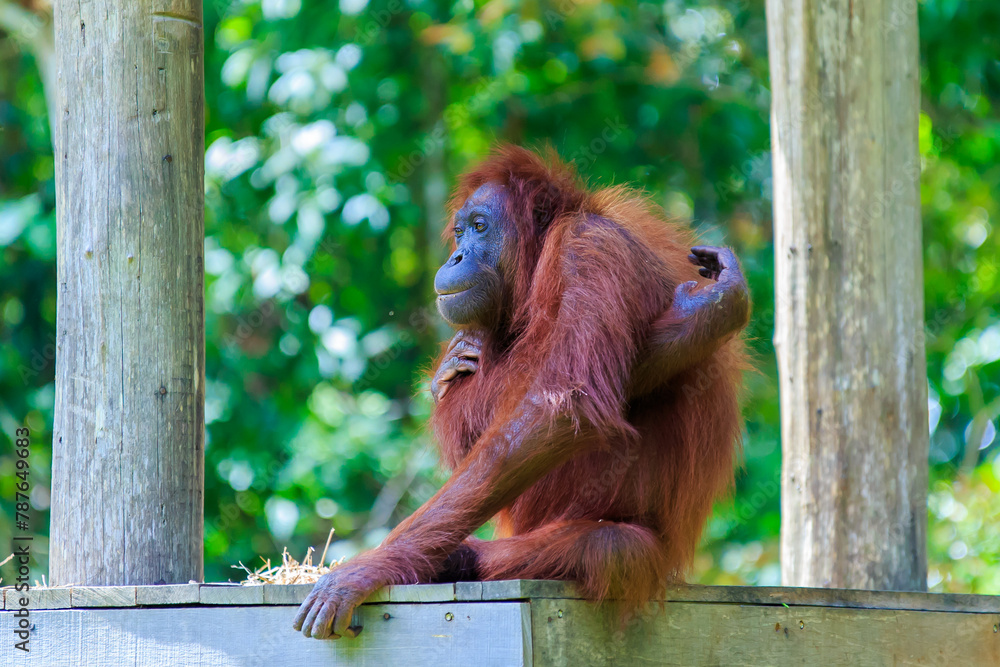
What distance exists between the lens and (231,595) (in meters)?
2.47

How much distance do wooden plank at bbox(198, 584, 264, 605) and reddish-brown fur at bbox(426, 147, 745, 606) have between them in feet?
1.32

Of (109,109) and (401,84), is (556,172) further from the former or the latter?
(401,84)

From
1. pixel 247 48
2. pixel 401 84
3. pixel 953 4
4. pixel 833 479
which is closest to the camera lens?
pixel 833 479

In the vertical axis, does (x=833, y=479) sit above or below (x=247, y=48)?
below

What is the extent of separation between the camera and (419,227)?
7977 millimetres

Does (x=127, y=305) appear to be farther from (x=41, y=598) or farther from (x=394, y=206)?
(x=394, y=206)

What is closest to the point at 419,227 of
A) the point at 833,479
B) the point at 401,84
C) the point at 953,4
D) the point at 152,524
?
the point at 401,84

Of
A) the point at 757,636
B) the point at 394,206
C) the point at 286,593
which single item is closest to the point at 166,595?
the point at 286,593

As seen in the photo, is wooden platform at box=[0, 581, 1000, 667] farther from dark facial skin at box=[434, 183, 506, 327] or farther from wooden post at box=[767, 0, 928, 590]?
dark facial skin at box=[434, 183, 506, 327]

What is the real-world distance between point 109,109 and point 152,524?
1.11 metres

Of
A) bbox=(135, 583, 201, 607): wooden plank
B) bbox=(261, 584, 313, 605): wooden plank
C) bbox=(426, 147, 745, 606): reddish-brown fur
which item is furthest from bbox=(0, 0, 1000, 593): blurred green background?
bbox=(261, 584, 313, 605): wooden plank

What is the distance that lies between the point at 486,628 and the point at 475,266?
3.89 feet

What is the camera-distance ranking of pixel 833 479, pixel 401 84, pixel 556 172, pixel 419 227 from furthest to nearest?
pixel 419 227
pixel 401 84
pixel 833 479
pixel 556 172

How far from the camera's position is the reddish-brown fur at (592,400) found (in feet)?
8.44
